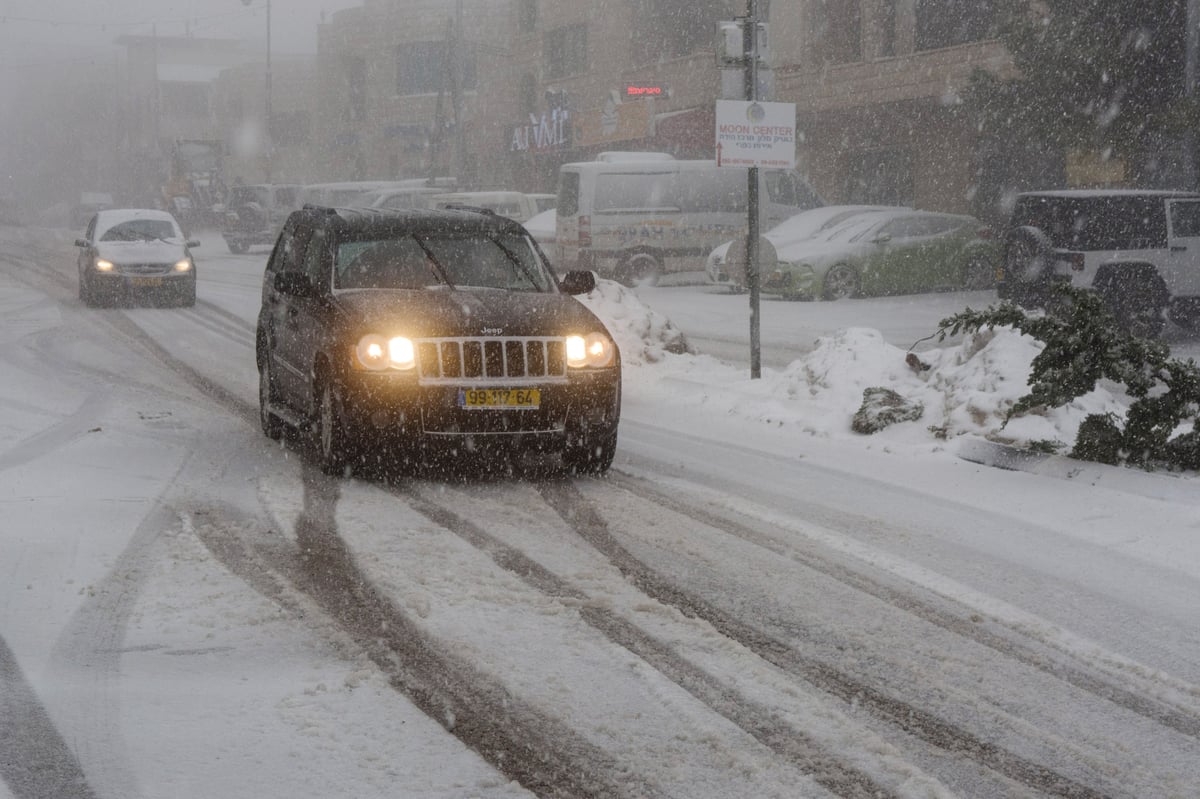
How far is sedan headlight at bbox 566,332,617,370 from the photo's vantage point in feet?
27.7

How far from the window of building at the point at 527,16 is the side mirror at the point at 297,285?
45.0 m

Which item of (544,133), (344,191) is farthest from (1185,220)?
(544,133)

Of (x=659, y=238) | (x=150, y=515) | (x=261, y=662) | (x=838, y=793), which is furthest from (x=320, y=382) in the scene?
(x=659, y=238)

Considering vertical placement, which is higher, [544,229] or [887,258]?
[544,229]

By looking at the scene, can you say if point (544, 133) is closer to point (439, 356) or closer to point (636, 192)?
point (636, 192)

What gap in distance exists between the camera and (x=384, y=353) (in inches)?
323

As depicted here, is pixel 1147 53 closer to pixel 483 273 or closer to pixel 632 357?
pixel 632 357

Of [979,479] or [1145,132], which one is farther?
[1145,132]

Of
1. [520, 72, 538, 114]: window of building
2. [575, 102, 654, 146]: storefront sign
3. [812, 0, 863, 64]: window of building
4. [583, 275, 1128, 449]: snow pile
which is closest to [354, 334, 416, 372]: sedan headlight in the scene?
[583, 275, 1128, 449]: snow pile

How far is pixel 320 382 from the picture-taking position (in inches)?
344

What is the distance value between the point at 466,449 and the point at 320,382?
111cm

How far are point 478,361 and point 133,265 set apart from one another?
1566 centimetres

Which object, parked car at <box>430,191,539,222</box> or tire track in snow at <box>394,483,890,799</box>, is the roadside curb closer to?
tire track in snow at <box>394,483,890,799</box>

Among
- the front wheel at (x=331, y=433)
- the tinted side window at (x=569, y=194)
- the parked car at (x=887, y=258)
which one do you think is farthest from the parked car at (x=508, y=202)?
the front wheel at (x=331, y=433)
